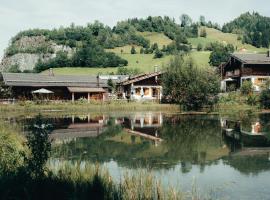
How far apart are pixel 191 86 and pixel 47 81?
2235 cm

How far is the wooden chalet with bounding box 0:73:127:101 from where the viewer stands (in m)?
58.1

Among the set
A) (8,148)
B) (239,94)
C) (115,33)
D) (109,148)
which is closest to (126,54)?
(115,33)

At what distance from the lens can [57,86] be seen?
59.9 meters

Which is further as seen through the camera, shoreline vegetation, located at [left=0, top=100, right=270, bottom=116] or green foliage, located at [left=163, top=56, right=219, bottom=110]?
green foliage, located at [left=163, top=56, right=219, bottom=110]

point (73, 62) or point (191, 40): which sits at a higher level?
point (191, 40)

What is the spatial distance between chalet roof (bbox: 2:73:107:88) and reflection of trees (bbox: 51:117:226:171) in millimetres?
31138

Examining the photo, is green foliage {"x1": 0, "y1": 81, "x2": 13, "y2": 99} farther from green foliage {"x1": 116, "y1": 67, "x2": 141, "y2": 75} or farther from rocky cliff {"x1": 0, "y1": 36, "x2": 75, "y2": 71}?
rocky cliff {"x1": 0, "y1": 36, "x2": 75, "y2": 71}

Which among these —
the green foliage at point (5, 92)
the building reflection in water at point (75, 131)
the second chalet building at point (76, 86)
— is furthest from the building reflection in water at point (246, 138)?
the green foliage at point (5, 92)

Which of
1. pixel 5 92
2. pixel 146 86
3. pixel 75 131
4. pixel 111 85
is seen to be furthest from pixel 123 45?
pixel 75 131

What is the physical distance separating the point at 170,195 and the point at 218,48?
318ft

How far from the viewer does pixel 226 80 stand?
63781 mm

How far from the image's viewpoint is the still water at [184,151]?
47.2ft

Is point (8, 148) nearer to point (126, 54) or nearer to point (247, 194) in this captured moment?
point (247, 194)

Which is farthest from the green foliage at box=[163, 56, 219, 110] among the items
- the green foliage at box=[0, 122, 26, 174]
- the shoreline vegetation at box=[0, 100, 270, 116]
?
the green foliage at box=[0, 122, 26, 174]
